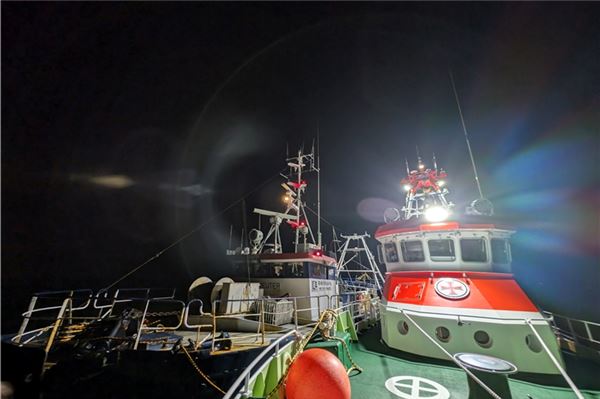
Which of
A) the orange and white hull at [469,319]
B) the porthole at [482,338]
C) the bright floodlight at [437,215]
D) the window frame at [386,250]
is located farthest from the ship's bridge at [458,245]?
the porthole at [482,338]

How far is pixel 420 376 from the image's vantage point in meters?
5.39

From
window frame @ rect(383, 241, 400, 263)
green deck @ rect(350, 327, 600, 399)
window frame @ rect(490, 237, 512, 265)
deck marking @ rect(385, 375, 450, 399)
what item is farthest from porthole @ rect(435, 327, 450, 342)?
window frame @ rect(490, 237, 512, 265)

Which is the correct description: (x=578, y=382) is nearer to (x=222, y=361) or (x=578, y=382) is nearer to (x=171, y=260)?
(x=222, y=361)

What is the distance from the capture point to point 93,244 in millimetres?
55688

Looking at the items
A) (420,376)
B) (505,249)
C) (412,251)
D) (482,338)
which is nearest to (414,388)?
(420,376)

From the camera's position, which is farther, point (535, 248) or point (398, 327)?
point (535, 248)

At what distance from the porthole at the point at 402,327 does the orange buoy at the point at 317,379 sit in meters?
4.37

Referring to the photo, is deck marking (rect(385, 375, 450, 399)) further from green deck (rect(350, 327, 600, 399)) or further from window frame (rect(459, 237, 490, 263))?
window frame (rect(459, 237, 490, 263))

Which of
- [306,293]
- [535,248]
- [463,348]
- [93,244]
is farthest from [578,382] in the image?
[93,244]

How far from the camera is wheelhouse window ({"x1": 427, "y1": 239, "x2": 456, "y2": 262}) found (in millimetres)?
7643

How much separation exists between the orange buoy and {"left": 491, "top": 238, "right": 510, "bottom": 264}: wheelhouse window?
681 cm

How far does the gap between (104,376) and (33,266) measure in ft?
172

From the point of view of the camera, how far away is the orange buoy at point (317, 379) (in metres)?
3.30

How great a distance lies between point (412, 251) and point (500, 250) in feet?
8.46
